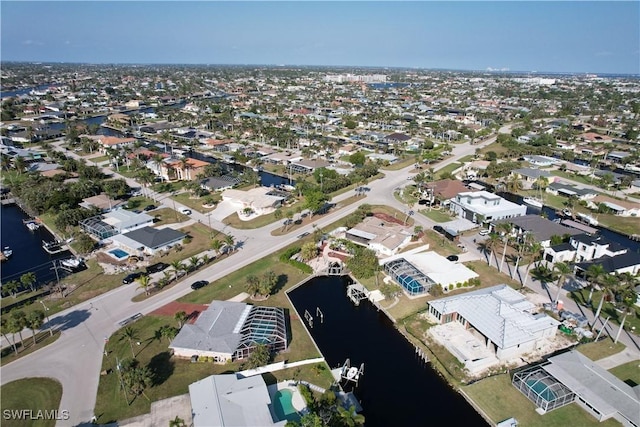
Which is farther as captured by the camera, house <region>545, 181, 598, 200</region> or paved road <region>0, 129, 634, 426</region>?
house <region>545, 181, 598, 200</region>

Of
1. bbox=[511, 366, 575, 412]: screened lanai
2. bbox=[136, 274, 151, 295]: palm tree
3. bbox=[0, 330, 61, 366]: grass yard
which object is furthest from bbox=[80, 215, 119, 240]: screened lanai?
bbox=[511, 366, 575, 412]: screened lanai

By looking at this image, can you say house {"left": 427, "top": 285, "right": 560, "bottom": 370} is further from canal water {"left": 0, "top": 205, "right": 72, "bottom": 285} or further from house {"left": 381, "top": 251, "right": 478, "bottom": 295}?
canal water {"left": 0, "top": 205, "right": 72, "bottom": 285}

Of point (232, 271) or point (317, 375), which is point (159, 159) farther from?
point (317, 375)

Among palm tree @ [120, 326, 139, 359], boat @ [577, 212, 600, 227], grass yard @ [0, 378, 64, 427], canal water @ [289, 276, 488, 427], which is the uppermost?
boat @ [577, 212, 600, 227]

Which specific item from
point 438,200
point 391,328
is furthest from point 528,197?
point 391,328

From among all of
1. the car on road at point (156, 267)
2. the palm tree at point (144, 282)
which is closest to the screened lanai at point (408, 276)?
the palm tree at point (144, 282)

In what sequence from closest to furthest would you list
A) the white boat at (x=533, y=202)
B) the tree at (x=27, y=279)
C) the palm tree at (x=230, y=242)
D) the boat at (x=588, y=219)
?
the tree at (x=27, y=279)
the palm tree at (x=230, y=242)
the boat at (x=588, y=219)
the white boat at (x=533, y=202)

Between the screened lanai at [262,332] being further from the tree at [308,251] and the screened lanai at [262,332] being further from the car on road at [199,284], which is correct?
the tree at [308,251]

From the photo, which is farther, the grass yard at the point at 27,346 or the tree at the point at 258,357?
the grass yard at the point at 27,346
